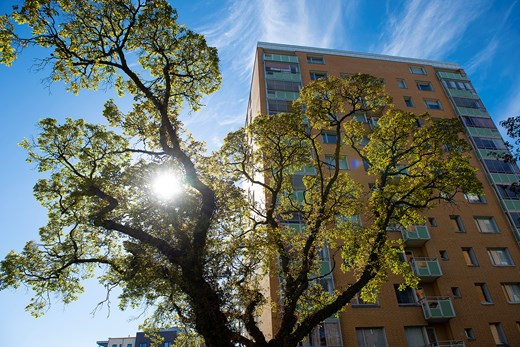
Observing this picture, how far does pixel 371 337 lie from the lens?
22.2 meters

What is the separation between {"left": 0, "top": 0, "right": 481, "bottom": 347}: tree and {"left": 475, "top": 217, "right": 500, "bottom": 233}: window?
17.4m

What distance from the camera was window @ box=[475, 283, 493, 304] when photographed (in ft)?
81.7

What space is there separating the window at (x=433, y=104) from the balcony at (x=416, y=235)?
1587 centimetres

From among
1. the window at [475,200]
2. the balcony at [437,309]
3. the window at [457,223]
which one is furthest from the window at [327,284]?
the window at [475,200]

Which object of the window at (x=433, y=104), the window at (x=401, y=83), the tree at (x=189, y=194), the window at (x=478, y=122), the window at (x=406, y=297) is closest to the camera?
the tree at (x=189, y=194)

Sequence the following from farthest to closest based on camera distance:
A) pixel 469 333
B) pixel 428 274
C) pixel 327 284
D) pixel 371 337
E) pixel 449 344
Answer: pixel 428 274 → pixel 327 284 → pixel 469 333 → pixel 449 344 → pixel 371 337

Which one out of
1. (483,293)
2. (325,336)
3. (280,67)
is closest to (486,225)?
(483,293)

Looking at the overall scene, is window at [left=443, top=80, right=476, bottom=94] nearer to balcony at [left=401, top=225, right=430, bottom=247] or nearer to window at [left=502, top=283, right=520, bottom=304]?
balcony at [left=401, top=225, right=430, bottom=247]

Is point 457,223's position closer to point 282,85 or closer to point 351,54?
point 282,85

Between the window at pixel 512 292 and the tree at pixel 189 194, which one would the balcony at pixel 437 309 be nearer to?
the window at pixel 512 292

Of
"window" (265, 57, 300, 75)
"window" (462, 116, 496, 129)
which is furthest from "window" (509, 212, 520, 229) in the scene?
"window" (265, 57, 300, 75)

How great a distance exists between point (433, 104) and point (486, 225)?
14.1 m

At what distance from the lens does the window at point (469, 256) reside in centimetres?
2648

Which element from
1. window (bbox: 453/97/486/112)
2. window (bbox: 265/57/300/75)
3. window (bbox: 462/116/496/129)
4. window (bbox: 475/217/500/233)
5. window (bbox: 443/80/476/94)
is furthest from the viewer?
window (bbox: 443/80/476/94)
